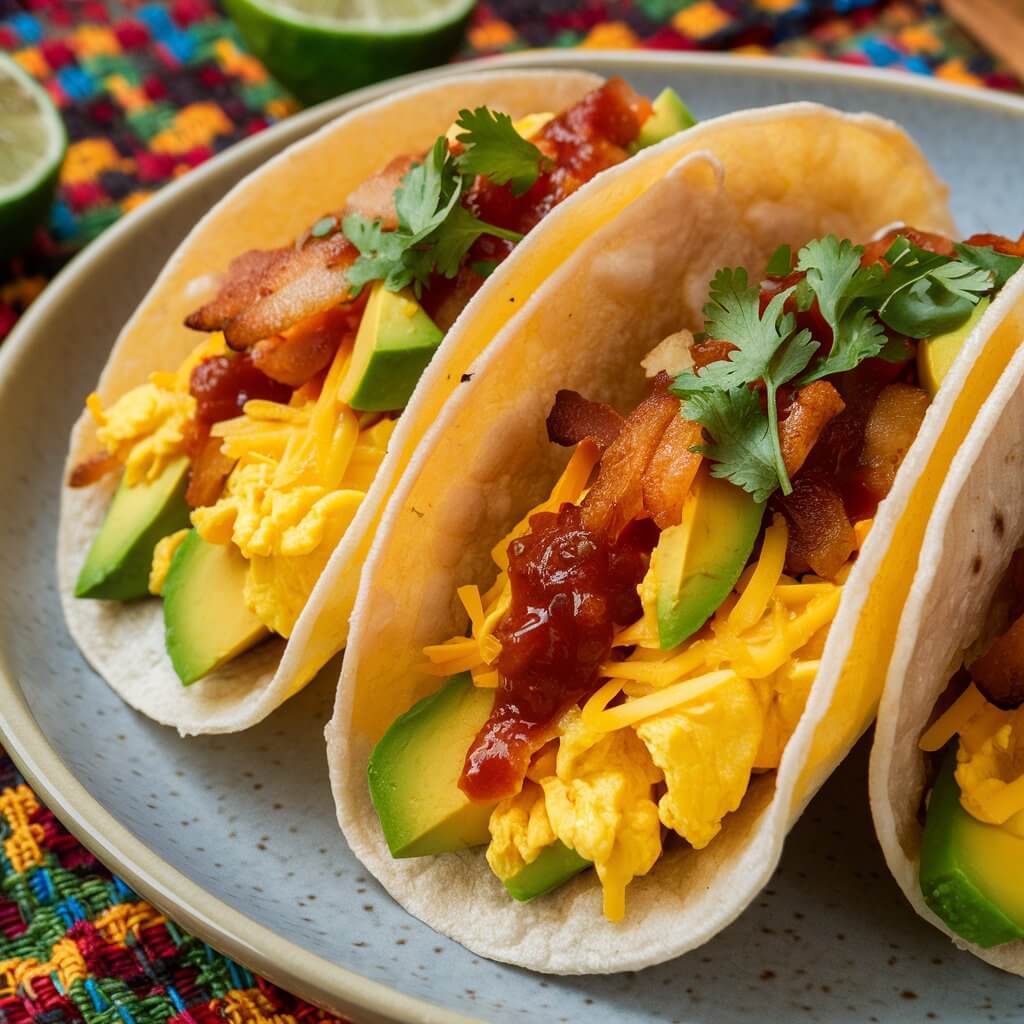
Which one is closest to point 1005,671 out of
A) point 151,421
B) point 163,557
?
point 163,557

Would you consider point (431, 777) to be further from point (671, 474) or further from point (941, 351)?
point (941, 351)

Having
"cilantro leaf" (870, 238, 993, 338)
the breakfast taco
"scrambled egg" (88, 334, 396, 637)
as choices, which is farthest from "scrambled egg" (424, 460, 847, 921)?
"scrambled egg" (88, 334, 396, 637)

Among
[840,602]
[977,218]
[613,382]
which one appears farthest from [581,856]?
[977,218]

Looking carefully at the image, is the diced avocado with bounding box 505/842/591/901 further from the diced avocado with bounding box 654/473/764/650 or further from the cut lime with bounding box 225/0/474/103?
the cut lime with bounding box 225/0/474/103

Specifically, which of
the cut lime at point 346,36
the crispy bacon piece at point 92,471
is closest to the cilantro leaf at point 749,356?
the crispy bacon piece at point 92,471

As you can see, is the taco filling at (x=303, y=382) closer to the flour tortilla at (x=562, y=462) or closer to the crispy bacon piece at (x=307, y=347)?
the crispy bacon piece at (x=307, y=347)

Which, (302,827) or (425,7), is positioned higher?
(425,7)

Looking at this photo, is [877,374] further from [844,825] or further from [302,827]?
[302,827]
